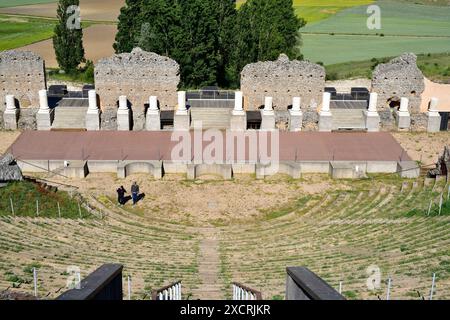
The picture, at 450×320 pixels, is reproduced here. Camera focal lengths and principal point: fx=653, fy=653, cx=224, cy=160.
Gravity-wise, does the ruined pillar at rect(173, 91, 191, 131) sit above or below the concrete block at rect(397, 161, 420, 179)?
above

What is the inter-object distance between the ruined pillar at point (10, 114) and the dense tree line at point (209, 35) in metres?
14.3

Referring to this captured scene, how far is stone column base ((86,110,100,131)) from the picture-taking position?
40.3 meters

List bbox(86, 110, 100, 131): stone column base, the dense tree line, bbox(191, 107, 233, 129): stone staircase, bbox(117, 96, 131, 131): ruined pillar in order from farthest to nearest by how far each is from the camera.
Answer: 1. the dense tree line
2. bbox(191, 107, 233, 129): stone staircase
3. bbox(117, 96, 131, 131): ruined pillar
4. bbox(86, 110, 100, 131): stone column base

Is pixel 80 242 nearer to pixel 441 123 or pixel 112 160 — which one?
pixel 112 160

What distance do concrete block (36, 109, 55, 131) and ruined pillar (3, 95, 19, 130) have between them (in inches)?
68.3

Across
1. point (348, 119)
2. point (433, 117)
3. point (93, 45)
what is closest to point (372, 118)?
point (348, 119)

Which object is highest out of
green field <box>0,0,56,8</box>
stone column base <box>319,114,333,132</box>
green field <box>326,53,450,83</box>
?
green field <box>0,0,56,8</box>

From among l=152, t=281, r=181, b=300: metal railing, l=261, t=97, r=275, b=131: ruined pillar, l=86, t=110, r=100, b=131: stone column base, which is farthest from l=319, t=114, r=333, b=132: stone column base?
l=152, t=281, r=181, b=300: metal railing

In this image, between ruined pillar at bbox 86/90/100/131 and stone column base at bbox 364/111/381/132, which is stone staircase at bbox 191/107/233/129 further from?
stone column base at bbox 364/111/381/132

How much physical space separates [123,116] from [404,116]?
17815 mm

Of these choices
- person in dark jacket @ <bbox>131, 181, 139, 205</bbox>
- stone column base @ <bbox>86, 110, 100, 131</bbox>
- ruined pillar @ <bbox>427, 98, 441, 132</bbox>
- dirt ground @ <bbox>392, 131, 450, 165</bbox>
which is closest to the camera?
person in dark jacket @ <bbox>131, 181, 139, 205</bbox>

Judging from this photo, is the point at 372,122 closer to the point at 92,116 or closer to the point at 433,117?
the point at 433,117

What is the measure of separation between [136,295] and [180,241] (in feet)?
23.4
